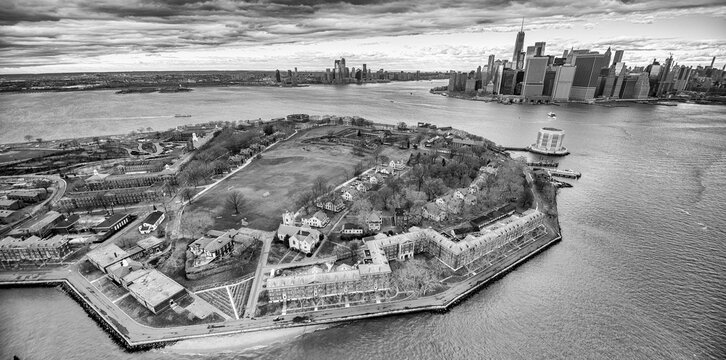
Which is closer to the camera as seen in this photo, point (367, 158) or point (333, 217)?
point (333, 217)

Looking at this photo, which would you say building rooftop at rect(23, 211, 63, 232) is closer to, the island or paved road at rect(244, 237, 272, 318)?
the island

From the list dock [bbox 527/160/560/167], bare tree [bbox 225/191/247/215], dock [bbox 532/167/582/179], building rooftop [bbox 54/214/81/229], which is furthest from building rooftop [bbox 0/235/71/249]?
dock [bbox 527/160/560/167]

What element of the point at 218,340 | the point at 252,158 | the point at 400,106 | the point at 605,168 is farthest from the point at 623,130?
the point at 218,340

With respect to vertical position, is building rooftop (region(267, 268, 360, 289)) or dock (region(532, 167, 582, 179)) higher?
building rooftop (region(267, 268, 360, 289))

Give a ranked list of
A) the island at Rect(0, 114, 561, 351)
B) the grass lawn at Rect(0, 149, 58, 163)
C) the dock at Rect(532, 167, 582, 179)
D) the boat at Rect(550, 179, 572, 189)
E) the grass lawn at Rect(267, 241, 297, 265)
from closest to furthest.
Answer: the island at Rect(0, 114, 561, 351) < the grass lawn at Rect(267, 241, 297, 265) < the boat at Rect(550, 179, 572, 189) < the dock at Rect(532, 167, 582, 179) < the grass lawn at Rect(0, 149, 58, 163)

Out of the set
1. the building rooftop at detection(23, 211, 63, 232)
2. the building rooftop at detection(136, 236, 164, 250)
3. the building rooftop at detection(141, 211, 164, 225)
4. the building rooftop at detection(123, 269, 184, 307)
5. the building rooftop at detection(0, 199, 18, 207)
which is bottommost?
the building rooftop at detection(123, 269, 184, 307)

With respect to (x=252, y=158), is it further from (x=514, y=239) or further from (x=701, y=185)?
(x=701, y=185)

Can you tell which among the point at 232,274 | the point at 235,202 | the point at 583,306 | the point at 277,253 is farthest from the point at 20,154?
the point at 583,306
